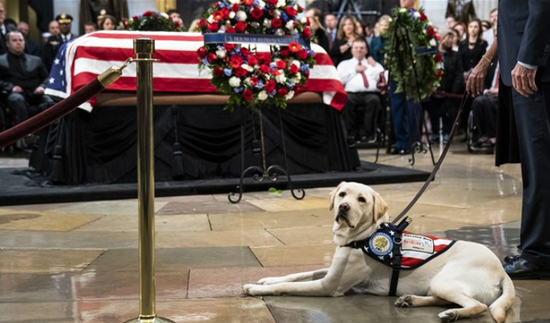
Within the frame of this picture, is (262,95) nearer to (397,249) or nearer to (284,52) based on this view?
(284,52)

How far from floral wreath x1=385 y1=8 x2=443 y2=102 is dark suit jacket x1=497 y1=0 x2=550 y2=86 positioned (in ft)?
21.1

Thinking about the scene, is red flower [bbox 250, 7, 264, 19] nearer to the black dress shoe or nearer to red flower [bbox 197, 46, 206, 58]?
red flower [bbox 197, 46, 206, 58]

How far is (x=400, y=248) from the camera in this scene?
13.4ft

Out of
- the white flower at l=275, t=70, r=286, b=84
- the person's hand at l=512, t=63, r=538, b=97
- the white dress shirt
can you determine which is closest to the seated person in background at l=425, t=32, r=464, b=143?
the white dress shirt

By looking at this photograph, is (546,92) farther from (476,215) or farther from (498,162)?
(476,215)

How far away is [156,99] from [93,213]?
6.91 feet

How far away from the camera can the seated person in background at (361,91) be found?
13938 mm

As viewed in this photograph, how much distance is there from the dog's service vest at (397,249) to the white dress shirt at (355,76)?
10.1 metres

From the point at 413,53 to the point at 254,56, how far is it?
14.2 feet

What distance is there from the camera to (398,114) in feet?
41.5

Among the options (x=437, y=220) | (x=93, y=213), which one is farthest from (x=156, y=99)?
(x=437, y=220)

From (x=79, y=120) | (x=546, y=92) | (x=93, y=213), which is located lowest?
(x=93, y=213)

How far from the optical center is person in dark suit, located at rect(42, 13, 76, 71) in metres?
15.0

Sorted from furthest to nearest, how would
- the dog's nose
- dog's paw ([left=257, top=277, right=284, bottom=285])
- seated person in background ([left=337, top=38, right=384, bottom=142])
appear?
1. seated person in background ([left=337, top=38, right=384, bottom=142])
2. dog's paw ([left=257, top=277, right=284, bottom=285])
3. the dog's nose
